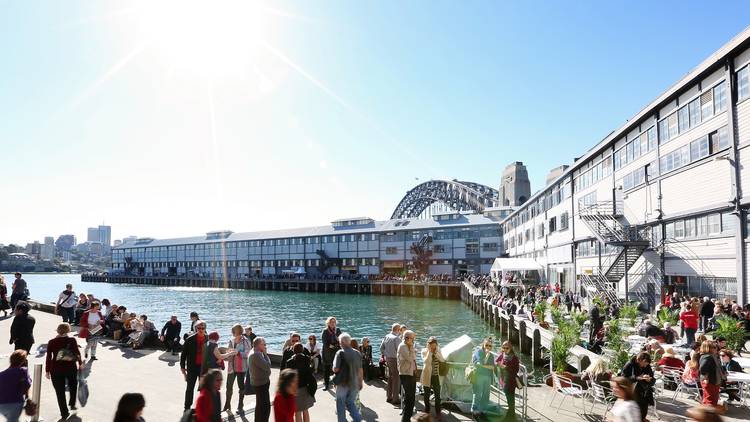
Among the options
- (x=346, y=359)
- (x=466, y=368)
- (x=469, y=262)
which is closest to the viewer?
(x=346, y=359)

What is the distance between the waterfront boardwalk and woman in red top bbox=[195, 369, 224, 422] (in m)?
3.88

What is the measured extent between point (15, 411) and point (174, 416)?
116 inches

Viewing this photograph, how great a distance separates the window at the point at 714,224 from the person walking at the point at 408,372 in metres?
20.6

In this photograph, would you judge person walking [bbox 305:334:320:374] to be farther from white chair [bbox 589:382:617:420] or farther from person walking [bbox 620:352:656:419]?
person walking [bbox 620:352:656:419]

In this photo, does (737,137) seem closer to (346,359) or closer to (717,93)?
(717,93)

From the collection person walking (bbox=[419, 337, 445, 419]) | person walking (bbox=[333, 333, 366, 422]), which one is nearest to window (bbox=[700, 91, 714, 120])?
person walking (bbox=[419, 337, 445, 419])

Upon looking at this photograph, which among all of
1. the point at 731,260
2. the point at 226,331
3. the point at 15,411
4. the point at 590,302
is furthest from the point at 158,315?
the point at 731,260

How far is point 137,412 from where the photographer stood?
5109 millimetres

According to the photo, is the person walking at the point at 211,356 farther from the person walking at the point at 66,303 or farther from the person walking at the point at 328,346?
the person walking at the point at 66,303

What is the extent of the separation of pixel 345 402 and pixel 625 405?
4.94 meters

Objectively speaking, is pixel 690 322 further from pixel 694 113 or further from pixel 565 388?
pixel 694 113

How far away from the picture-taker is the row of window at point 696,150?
2234 cm

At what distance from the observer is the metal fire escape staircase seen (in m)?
29.4

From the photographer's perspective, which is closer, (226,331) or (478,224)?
(226,331)
